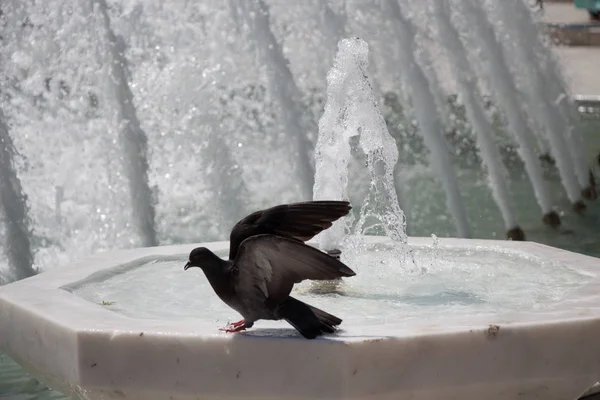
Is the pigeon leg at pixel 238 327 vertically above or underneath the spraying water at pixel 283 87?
Answer: underneath

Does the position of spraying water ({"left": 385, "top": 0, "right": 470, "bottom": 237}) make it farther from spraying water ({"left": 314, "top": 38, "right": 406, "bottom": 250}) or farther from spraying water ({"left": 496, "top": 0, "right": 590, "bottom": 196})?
spraying water ({"left": 314, "top": 38, "right": 406, "bottom": 250})

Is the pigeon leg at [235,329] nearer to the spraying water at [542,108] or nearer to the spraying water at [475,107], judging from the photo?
→ the spraying water at [475,107]

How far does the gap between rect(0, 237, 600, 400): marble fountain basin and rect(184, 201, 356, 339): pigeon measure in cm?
8

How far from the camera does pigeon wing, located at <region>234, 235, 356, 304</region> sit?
11.4 feet

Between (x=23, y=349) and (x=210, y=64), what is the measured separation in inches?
411

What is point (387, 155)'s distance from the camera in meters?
5.61

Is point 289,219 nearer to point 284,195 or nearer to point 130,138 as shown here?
point 130,138

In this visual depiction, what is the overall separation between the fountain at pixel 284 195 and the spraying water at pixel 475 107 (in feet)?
0.09

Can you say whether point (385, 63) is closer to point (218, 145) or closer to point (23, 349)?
point (218, 145)

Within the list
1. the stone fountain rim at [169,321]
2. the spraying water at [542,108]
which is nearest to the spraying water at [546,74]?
the spraying water at [542,108]

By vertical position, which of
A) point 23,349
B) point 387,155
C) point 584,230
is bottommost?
point 584,230

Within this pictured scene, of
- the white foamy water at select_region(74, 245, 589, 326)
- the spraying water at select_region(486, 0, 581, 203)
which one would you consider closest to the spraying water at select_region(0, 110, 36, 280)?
the white foamy water at select_region(74, 245, 589, 326)

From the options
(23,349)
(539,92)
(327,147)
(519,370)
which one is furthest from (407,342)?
(539,92)

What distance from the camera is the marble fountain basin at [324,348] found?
354 cm
